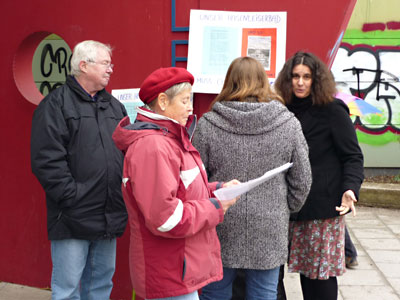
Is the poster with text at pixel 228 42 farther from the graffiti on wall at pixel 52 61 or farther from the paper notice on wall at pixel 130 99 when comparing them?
the graffiti on wall at pixel 52 61

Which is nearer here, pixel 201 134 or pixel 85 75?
pixel 201 134

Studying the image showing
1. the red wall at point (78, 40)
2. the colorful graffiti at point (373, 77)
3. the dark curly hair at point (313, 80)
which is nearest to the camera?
the dark curly hair at point (313, 80)

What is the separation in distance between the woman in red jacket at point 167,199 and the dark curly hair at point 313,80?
995 millimetres

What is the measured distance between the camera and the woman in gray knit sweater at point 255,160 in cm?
246

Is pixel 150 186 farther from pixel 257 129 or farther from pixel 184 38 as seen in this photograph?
pixel 184 38

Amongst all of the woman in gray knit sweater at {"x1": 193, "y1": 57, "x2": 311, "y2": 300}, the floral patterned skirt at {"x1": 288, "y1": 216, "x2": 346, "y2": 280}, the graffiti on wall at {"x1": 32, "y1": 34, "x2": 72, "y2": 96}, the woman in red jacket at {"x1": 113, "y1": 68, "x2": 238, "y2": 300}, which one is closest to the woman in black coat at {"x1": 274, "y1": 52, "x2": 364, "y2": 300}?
the floral patterned skirt at {"x1": 288, "y1": 216, "x2": 346, "y2": 280}

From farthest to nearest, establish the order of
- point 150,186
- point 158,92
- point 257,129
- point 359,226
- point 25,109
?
point 359,226 → point 25,109 → point 257,129 → point 158,92 → point 150,186

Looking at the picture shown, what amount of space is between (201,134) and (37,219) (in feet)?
6.28

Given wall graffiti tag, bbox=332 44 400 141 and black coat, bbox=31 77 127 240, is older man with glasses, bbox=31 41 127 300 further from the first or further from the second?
wall graffiti tag, bbox=332 44 400 141

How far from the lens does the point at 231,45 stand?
3332 millimetres

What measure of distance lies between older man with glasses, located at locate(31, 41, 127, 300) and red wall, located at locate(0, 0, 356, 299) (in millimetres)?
700

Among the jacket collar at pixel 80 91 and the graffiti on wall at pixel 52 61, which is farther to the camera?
the graffiti on wall at pixel 52 61

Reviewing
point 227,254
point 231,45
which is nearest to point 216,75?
point 231,45

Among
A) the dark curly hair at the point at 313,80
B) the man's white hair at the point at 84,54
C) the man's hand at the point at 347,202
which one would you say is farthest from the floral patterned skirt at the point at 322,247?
the man's white hair at the point at 84,54
